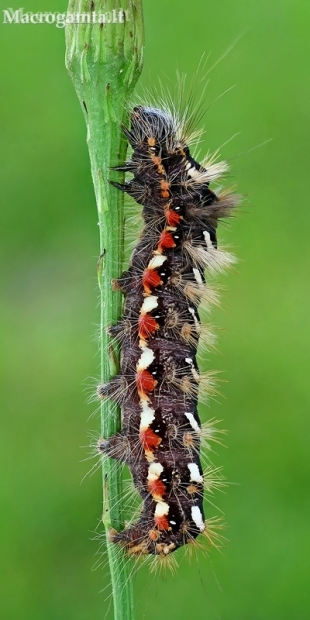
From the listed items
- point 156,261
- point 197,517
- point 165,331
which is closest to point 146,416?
point 165,331

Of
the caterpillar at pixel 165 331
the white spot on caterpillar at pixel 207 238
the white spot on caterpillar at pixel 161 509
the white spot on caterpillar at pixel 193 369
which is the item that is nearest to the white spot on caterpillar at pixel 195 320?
the caterpillar at pixel 165 331

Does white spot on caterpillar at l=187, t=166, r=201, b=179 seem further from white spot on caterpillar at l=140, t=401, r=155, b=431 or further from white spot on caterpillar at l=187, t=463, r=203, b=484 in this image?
white spot on caterpillar at l=187, t=463, r=203, b=484

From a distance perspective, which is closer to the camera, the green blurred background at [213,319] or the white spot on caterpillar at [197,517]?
the white spot on caterpillar at [197,517]

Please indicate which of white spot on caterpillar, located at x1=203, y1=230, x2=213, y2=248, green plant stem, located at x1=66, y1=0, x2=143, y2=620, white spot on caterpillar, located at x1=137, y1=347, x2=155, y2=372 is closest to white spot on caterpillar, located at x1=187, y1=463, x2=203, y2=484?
white spot on caterpillar, located at x1=137, y1=347, x2=155, y2=372

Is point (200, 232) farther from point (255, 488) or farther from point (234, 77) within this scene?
point (234, 77)

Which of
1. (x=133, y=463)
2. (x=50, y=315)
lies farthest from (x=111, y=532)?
(x=50, y=315)

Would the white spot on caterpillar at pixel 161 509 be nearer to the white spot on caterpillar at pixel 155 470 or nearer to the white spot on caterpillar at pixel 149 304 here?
the white spot on caterpillar at pixel 155 470
